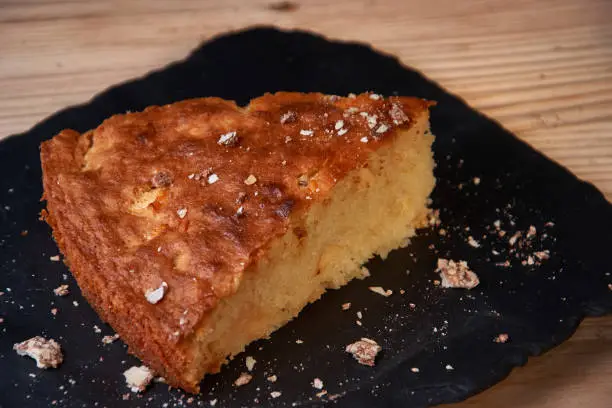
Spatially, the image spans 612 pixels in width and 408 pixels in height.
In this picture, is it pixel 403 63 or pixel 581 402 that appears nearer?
pixel 581 402

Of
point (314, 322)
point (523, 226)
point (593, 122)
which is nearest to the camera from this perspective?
point (314, 322)

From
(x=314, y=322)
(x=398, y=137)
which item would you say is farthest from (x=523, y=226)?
A: (x=314, y=322)

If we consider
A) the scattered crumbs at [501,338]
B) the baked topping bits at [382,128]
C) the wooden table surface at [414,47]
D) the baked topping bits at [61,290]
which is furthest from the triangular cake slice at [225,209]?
the wooden table surface at [414,47]

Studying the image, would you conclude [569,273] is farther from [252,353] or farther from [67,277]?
[67,277]

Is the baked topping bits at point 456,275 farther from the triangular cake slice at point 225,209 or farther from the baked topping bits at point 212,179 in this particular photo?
the baked topping bits at point 212,179

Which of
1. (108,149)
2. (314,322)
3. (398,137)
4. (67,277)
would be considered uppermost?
(398,137)

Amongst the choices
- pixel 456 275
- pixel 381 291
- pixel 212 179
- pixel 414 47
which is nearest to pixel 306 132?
pixel 212 179
